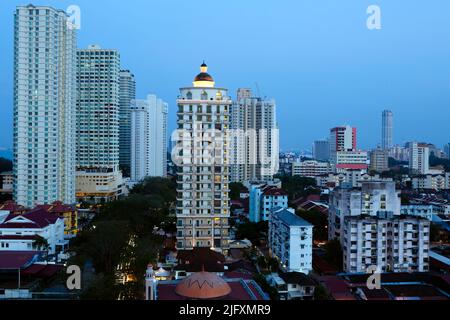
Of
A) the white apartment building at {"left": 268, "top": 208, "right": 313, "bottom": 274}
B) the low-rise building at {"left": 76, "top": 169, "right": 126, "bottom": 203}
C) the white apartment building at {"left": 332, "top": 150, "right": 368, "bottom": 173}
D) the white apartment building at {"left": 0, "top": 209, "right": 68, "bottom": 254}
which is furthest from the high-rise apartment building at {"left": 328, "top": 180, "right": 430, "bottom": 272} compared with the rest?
the white apartment building at {"left": 332, "top": 150, "right": 368, "bottom": 173}

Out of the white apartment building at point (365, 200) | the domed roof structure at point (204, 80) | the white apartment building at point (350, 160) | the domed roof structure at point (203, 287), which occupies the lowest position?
the domed roof structure at point (203, 287)

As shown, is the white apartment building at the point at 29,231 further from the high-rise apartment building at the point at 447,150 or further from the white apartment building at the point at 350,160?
the high-rise apartment building at the point at 447,150

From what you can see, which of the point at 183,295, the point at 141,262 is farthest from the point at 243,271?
the point at 183,295

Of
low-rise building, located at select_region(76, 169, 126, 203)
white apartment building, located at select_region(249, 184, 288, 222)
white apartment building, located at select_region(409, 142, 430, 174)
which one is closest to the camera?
white apartment building, located at select_region(249, 184, 288, 222)

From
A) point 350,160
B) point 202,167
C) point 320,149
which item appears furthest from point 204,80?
point 320,149

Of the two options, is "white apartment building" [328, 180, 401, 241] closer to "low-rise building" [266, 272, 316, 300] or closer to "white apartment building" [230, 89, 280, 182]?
"low-rise building" [266, 272, 316, 300]

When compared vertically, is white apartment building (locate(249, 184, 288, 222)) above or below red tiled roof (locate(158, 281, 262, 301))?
above

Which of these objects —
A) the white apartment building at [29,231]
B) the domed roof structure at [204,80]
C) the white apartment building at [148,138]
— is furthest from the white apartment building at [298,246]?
the white apartment building at [148,138]
